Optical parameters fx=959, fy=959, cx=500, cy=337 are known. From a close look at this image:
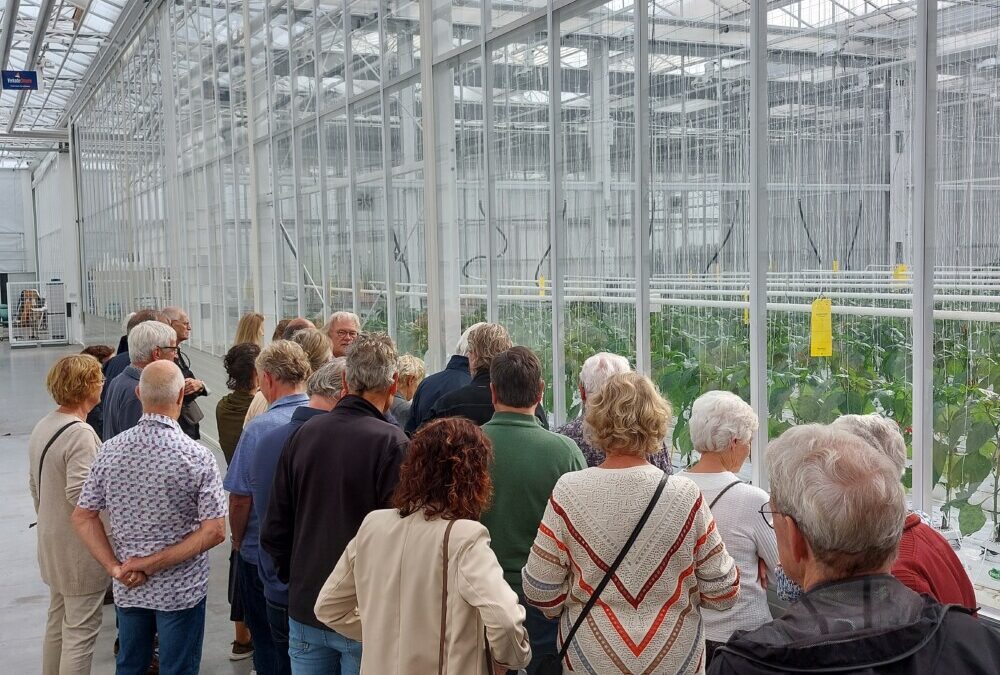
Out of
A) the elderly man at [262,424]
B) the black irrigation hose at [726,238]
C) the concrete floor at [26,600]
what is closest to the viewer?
the elderly man at [262,424]

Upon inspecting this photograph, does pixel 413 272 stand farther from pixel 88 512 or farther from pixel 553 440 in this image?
pixel 553 440

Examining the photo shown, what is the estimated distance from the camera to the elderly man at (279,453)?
11.3 ft

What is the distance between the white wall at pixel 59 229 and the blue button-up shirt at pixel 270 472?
28.6m

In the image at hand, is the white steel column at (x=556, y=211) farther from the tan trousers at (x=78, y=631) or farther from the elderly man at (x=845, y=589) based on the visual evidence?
the elderly man at (x=845, y=589)

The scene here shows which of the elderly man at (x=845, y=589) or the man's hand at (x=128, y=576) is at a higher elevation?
the elderly man at (x=845, y=589)

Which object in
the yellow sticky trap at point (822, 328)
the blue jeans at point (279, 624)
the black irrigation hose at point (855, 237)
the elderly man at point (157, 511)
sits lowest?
the blue jeans at point (279, 624)

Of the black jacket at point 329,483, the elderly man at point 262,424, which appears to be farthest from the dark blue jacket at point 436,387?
the black jacket at point 329,483

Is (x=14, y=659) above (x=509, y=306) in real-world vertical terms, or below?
below

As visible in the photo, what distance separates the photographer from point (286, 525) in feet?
10.4

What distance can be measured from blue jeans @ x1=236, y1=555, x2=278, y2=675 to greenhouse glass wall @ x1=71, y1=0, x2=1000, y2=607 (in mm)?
2069

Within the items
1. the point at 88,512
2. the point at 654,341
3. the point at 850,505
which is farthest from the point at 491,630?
the point at 654,341

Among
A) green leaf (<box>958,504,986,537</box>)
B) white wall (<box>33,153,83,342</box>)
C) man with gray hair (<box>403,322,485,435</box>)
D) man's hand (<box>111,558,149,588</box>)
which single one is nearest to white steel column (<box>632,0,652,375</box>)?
man with gray hair (<box>403,322,485,435</box>)

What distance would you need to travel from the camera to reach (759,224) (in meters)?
3.98

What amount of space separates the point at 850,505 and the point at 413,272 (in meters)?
6.16
